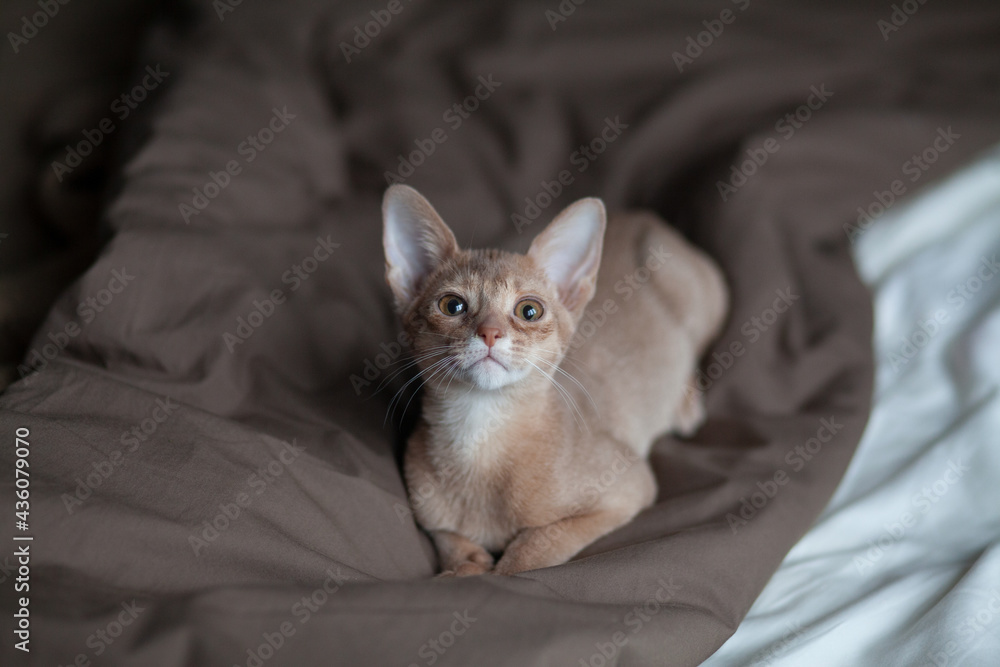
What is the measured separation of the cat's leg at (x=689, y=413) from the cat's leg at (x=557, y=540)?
68 cm

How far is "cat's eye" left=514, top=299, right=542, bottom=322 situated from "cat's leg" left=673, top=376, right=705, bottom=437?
3.02 feet

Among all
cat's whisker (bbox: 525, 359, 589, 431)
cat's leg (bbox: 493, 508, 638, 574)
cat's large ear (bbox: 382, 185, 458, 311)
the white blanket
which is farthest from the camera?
cat's whisker (bbox: 525, 359, 589, 431)

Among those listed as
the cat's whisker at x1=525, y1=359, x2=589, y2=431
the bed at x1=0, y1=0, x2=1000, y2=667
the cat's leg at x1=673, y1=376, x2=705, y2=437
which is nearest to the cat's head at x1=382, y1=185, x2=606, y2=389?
the cat's whisker at x1=525, y1=359, x2=589, y2=431

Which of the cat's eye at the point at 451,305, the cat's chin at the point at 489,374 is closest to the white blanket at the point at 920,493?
the cat's chin at the point at 489,374

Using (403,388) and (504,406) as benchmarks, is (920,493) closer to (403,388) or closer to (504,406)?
(504,406)

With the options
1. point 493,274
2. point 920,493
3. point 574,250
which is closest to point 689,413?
point 920,493

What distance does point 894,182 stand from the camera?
259cm

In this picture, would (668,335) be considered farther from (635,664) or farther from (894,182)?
(635,664)

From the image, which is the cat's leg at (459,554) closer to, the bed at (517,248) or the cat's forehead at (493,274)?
the bed at (517,248)

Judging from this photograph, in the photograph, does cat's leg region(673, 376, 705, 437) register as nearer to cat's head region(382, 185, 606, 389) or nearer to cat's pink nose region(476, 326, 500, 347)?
cat's head region(382, 185, 606, 389)

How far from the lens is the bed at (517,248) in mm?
1231

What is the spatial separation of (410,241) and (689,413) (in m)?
1.20

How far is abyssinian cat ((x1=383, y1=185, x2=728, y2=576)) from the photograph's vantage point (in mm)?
1632

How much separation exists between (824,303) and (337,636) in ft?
6.45
